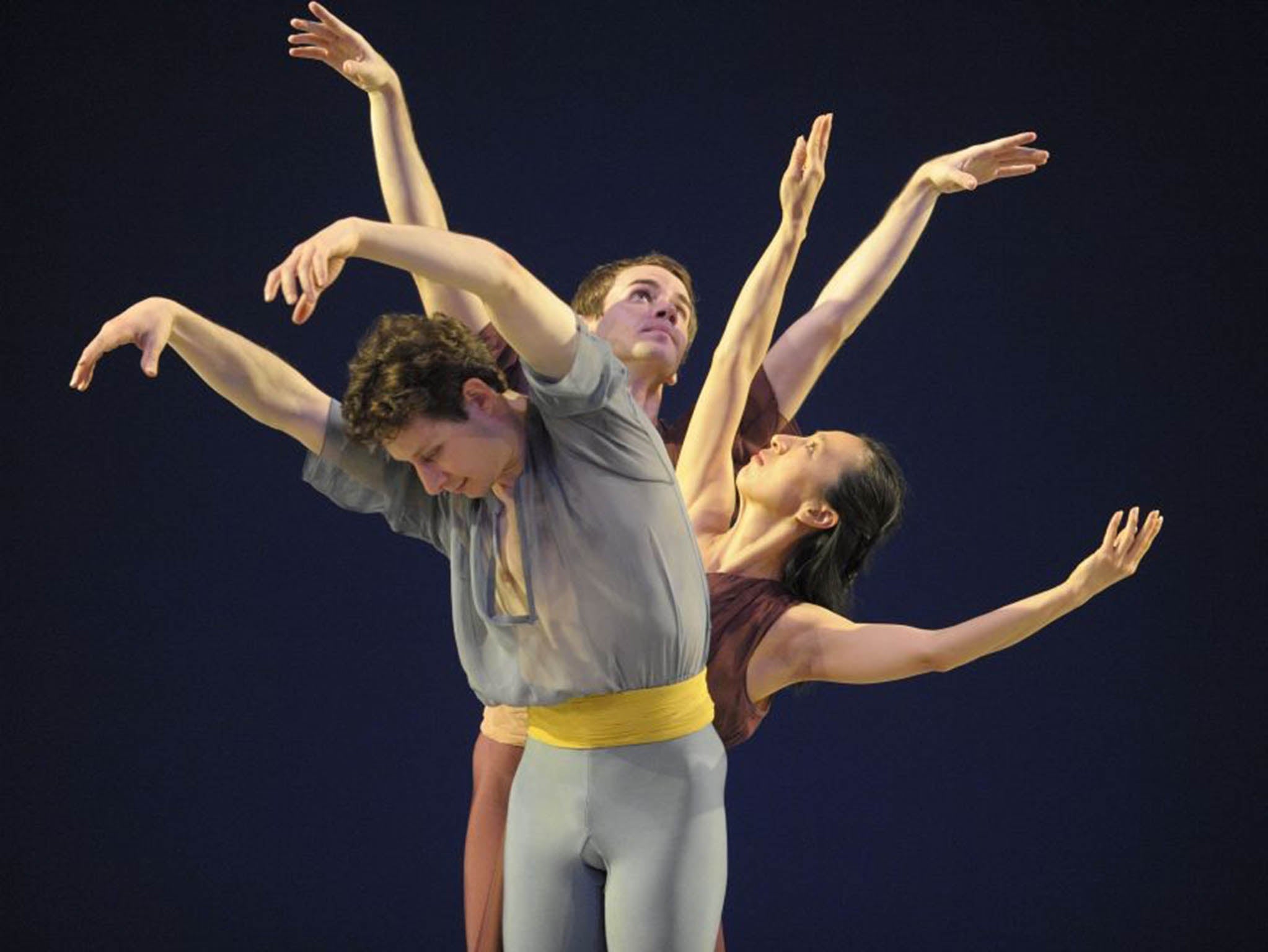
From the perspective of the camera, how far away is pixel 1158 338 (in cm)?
434

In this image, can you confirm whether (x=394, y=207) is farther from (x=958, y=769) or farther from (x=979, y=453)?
(x=958, y=769)

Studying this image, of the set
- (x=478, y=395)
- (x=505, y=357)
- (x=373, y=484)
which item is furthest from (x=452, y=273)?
(x=505, y=357)

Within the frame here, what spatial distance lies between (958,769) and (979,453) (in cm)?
77

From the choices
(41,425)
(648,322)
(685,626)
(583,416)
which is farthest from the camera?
(41,425)

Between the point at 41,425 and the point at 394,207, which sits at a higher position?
the point at 394,207

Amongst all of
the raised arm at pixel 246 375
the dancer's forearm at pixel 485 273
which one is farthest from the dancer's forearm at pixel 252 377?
the dancer's forearm at pixel 485 273

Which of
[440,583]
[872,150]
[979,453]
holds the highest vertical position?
[872,150]

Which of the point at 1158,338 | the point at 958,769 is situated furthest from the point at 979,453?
the point at 958,769

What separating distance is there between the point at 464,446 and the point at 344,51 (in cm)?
99

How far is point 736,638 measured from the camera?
266cm

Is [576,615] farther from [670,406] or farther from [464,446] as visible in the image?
[670,406]

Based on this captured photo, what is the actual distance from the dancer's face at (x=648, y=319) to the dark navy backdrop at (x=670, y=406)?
55.1 inches

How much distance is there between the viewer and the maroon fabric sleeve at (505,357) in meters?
2.74

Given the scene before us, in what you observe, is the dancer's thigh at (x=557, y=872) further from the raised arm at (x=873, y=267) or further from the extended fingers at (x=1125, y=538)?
the raised arm at (x=873, y=267)
